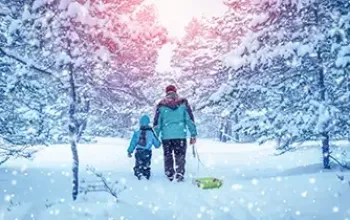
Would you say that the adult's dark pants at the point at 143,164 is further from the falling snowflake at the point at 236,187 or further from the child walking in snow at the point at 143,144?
the falling snowflake at the point at 236,187

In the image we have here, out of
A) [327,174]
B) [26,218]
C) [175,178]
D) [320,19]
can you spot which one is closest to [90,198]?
[26,218]

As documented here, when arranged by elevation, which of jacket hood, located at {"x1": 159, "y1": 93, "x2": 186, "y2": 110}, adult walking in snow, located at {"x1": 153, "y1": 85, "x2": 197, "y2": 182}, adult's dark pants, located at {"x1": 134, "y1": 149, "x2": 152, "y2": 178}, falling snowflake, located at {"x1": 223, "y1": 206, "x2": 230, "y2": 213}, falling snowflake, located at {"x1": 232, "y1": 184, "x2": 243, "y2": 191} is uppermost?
jacket hood, located at {"x1": 159, "y1": 93, "x2": 186, "y2": 110}

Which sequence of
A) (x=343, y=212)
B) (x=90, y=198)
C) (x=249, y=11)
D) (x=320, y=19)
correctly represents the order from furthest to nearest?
(x=249, y=11)
(x=320, y=19)
(x=90, y=198)
(x=343, y=212)

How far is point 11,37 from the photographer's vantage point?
29.9ft

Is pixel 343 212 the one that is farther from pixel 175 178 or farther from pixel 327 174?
pixel 175 178

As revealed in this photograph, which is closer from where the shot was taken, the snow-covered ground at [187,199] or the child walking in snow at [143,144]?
the snow-covered ground at [187,199]

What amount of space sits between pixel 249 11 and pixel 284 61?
236cm

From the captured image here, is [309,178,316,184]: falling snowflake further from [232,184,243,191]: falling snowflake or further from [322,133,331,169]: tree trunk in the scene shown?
[322,133,331,169]: tree trunk

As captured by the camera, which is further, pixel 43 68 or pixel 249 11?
pixel 249 11

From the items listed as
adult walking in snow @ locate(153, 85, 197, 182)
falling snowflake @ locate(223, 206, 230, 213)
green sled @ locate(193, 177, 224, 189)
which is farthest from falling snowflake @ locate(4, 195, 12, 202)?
falling snowflake @ locate(223, 206, 230, 213)

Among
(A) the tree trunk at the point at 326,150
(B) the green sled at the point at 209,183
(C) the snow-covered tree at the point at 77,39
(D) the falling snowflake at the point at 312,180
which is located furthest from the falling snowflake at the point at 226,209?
(A) the tree trunk at the point at 326,150

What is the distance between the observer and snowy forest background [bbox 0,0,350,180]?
30.4ft

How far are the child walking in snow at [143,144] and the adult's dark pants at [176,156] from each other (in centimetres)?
72

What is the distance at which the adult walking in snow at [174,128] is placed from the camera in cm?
1215
